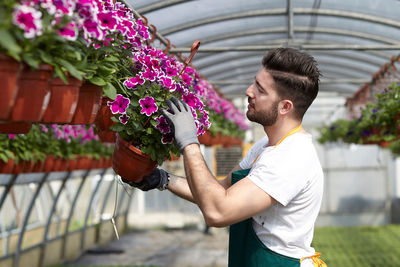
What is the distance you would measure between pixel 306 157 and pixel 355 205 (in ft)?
45.5

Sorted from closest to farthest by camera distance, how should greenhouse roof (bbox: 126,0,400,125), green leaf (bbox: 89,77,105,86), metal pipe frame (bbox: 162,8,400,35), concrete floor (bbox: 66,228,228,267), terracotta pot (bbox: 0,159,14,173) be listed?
green leaf (bbox: 89,77,105,86), terracotta pot (bbox: 0,159,14,173), greenhouse roof (bbox: 126,0,400,125), metal pipe frame (bbox: 162,8,400,35), concrete floor (bbox: 66,228,228,267)

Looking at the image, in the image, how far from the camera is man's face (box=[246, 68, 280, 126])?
5.83 ft

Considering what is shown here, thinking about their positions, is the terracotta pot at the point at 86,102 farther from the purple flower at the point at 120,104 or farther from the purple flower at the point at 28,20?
the purple flower at the point at 28,20

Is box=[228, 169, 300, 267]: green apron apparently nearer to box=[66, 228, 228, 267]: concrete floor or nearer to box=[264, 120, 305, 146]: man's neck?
box=[264, 120, 305, 146]: man's neck

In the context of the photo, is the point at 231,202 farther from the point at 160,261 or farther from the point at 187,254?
the point at 187,254

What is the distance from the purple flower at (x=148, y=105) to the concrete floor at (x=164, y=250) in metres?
7.04

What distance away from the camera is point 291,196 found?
5.57 ft

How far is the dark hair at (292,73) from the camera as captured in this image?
1760 mm

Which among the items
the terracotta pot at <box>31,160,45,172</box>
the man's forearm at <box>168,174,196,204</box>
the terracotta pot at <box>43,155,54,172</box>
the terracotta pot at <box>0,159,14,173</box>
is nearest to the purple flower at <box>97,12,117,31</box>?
the man's forearm at <box>168,174,196,204</box>

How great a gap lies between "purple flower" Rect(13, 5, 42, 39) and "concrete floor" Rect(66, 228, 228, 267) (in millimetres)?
7642

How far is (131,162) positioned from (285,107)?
55 centimetres

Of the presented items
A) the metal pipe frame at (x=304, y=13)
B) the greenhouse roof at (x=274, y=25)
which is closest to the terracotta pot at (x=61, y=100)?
the greenhouse roof at (x=274, y=25)

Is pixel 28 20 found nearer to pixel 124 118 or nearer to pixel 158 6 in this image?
pixel 124 118

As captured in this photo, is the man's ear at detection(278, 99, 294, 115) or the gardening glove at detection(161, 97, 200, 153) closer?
the gardening glove at detection(161, 97, 200, 153)
